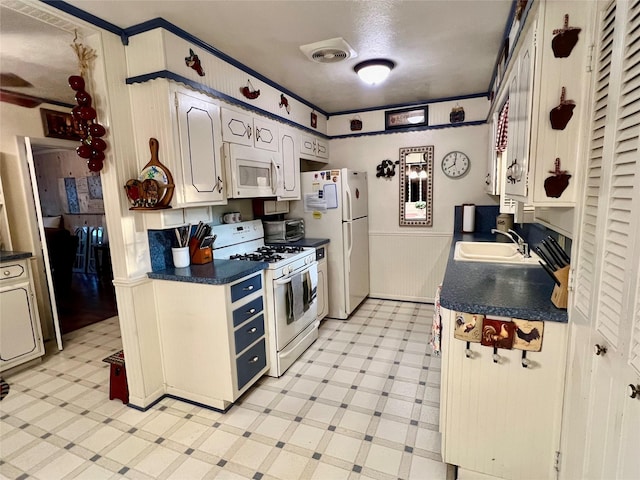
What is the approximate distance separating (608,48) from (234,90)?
2269mm

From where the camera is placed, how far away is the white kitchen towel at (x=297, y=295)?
275 centimetres

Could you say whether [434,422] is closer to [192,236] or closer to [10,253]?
[192,236]

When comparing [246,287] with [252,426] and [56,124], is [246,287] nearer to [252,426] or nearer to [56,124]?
[252,426]

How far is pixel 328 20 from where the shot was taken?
1.98 m

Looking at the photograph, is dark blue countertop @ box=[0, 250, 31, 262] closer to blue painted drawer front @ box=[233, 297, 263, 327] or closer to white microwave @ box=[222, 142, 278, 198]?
white microwave @ box=[222, 142, 278, 198]

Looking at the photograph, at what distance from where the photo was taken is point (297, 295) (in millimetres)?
2797

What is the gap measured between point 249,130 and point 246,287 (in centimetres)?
132

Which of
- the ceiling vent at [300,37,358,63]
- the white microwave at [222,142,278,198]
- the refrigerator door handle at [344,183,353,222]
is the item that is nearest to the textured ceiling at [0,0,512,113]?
the ceiling vent at [300,37,358,63]

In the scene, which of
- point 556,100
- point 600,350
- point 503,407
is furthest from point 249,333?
point 556,100

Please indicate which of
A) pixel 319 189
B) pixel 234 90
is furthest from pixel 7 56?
pixel 319 189

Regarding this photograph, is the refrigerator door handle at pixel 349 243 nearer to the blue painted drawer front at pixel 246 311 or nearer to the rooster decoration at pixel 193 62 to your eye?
the blue painted drawer front at pixel 246 311

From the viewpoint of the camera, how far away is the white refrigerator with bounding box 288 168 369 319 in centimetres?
357

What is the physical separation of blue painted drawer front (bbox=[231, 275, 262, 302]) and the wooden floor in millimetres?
2650

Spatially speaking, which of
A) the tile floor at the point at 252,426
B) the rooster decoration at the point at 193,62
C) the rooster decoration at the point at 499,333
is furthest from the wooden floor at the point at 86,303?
the rooster decoration at the point at 499,333
